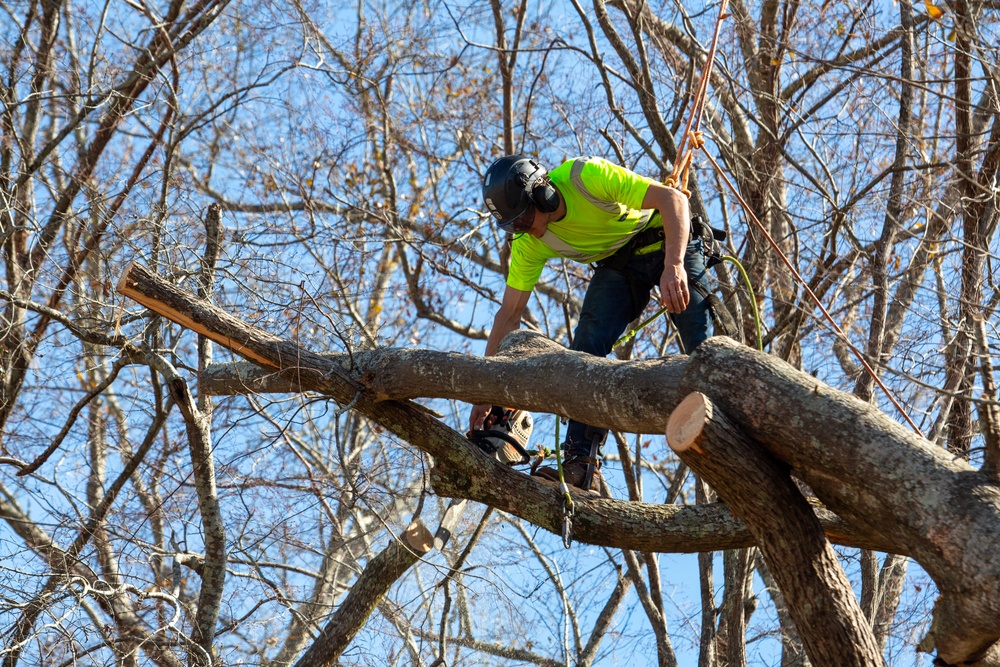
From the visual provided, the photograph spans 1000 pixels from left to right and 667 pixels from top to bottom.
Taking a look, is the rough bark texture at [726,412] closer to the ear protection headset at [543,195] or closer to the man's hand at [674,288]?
the man's hand at [674,288]

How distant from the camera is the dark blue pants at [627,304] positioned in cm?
430

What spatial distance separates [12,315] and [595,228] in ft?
14.3

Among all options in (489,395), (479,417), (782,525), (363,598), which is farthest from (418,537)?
(782,525)

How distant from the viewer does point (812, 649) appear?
2949 mm

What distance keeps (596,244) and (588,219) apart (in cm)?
17

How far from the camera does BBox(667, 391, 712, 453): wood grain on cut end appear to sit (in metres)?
2.96

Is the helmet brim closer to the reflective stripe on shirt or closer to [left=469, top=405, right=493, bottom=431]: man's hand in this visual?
the reflective stripe on shirt

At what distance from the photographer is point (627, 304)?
447 centimetres

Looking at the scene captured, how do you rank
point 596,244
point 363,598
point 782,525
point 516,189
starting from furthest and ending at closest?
point 363,598 < point 596,244 < point 516,189 < point 782,525

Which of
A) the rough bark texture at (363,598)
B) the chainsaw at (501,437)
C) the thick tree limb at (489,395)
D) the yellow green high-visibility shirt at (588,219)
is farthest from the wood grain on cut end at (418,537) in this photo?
the yellow green high-visibility shirt at (588,219)

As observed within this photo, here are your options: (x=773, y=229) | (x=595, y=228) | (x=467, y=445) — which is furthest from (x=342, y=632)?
(x=773, y=229)

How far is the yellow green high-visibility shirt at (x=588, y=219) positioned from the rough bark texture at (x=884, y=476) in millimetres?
968

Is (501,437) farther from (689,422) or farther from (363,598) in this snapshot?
(689,422)

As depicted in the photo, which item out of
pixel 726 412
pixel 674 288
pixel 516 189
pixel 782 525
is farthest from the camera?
pixel 516 189
